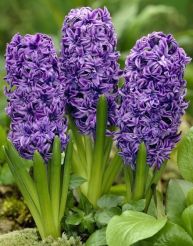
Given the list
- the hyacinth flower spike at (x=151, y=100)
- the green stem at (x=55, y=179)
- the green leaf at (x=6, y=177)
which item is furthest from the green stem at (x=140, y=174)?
the green leaf at (x=6, y=177)

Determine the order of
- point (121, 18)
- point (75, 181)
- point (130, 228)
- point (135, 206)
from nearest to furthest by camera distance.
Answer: point (130, 228) → point (135, 206) → point (75, 181) → point (121, 18)

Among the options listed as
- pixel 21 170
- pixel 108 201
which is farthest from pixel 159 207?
pixel 21 170

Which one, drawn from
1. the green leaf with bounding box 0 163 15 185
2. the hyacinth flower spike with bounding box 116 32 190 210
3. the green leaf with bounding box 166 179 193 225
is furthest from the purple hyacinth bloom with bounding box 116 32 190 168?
the green leaf with bounding box 0 163 15 185

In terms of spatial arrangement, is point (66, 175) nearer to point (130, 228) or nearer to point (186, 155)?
point (130, 228)

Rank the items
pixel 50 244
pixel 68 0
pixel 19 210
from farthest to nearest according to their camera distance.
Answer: pixel 68 0, pixel 19 210, pixel 50 244

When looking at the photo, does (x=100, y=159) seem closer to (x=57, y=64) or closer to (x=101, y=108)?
(x=101, y=108)

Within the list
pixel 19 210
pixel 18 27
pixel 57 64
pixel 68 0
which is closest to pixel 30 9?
pixel 18 27
